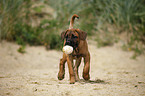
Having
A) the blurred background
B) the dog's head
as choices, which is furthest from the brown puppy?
the blurred background

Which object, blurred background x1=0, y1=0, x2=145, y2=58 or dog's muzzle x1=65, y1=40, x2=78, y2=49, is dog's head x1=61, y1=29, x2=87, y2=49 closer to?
dog's muzzle x1=65, y1=40, x2=78, y2=49

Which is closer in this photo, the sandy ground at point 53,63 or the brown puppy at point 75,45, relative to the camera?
the brown puppy at point 75,45

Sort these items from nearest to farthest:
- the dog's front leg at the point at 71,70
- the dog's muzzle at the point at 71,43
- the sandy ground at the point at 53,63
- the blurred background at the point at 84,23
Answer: the dog's muzzle at the point at 71,43 → the dog's front leg at the point at 71,70 → the sandy ground at the point at 53,63 → the blurred background at the point at 84,23

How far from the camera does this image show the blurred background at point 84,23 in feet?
26.7

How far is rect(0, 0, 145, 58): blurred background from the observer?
815cm

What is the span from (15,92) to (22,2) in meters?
6.12

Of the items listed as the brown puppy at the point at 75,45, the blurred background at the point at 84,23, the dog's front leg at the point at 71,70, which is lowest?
the dog's front leg at the point at 71,70

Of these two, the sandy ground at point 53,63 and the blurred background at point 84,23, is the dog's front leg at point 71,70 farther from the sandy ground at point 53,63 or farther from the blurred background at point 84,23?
the blurred background at point 84,23

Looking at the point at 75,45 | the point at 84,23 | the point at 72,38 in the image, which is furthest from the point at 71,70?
the point at 84,23

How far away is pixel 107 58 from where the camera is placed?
7.97 m

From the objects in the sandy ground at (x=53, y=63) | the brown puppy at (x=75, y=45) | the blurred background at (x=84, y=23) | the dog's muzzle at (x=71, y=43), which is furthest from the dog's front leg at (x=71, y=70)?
→ the blurred background at (x=84, y=23)

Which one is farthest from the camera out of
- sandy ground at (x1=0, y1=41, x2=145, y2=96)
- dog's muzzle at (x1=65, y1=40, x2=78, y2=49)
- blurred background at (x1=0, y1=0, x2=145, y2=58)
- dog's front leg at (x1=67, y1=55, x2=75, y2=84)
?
blurred background at (x1=0, y1=0, x2=145, y2=58)

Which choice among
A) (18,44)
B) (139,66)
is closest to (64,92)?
(139,66)

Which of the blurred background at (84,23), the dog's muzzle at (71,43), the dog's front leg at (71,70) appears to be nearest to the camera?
the dog's muzzle at (71,43)
